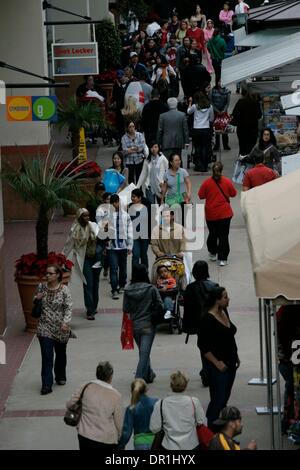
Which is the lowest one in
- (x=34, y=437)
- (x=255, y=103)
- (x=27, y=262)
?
(x=34, y=437)

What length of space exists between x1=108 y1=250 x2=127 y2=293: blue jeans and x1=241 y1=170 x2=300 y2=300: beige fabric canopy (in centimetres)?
455

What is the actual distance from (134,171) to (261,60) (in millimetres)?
3274

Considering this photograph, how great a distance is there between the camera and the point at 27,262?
59.8 ft

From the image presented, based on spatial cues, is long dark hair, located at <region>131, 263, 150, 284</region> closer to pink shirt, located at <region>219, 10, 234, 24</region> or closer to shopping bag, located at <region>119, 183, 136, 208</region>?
shopping bag, located at <region>119, 183, 136, 208</region>

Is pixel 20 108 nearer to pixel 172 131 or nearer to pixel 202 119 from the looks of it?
pixel 172 131

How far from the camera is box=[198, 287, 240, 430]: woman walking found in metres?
13.6

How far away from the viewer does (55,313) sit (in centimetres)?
1555

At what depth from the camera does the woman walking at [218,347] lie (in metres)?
13.6

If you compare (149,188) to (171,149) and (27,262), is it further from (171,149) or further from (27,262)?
(27,262)

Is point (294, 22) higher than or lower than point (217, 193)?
higher

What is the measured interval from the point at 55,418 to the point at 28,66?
11.1 metres

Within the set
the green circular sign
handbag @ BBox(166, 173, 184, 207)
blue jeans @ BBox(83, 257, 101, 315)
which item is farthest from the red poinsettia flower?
handbag @ BBox(166, 173, 184, 207)
